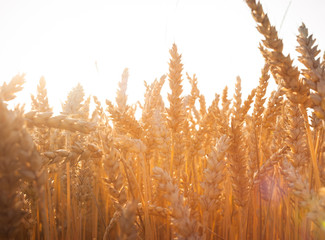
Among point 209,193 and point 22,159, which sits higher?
point 22,159

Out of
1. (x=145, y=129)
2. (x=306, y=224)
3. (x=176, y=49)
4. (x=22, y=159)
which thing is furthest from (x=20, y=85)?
(x=306, y=224)

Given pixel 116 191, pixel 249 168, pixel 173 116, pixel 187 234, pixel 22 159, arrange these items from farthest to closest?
1. pixel 173 116
2. pixel 249 168
3. pixel 116 191
4. pixel 187 234
5. pixel 22 159

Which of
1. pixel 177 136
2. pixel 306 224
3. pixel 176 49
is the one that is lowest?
pixel 306 224

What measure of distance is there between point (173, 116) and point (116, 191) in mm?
918

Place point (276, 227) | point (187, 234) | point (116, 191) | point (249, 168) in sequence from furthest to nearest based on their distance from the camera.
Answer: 1. point (276, 227)
2. point (249, 168)
3. point (116, 191)
4. point (187, 234)

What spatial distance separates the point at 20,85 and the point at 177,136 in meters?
1.28

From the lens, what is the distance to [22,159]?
658mm

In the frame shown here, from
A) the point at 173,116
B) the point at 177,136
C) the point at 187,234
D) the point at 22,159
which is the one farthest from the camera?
the point at 177,136

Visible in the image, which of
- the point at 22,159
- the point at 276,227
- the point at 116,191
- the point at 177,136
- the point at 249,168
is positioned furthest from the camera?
the point at 177,136

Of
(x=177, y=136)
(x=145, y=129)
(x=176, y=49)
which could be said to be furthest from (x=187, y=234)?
(x=176, y=49)

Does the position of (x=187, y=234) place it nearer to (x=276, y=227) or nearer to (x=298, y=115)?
(x=298, y=115)

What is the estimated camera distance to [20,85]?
116 cm

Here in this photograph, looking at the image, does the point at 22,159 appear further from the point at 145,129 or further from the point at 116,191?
the point at 145,129

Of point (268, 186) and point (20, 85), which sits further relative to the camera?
point (268, 186)
